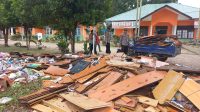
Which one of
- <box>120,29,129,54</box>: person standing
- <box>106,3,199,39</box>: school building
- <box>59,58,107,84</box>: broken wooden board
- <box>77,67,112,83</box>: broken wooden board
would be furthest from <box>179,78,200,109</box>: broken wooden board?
<box>106,3,199,39</box>: school building

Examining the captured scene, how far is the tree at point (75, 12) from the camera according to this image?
17.4 m

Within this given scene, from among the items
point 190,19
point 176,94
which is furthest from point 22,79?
point 190,19

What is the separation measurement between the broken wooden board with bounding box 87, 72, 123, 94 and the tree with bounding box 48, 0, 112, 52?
931 centimetres

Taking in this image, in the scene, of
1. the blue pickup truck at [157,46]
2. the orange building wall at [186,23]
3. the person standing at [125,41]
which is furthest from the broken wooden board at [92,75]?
the orange building wall at [186,23]

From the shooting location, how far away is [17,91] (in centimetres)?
884

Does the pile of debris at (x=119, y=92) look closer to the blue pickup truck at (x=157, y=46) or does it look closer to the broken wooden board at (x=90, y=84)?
the broken wooden board at (x=90, y=84)

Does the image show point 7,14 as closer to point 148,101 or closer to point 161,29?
point 161,29

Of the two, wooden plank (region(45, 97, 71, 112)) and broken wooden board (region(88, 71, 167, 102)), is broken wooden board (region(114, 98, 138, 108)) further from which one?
wooden plank (region(45, 97, 71, 112))

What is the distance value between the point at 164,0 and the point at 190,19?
2748 centimetres

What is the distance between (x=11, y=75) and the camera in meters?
10.6

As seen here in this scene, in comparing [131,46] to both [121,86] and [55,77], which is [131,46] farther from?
[121,86]

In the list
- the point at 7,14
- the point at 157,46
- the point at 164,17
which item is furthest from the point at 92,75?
the point at 164,17

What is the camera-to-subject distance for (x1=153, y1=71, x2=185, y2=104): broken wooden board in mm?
7270

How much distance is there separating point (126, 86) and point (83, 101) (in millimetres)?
1458
